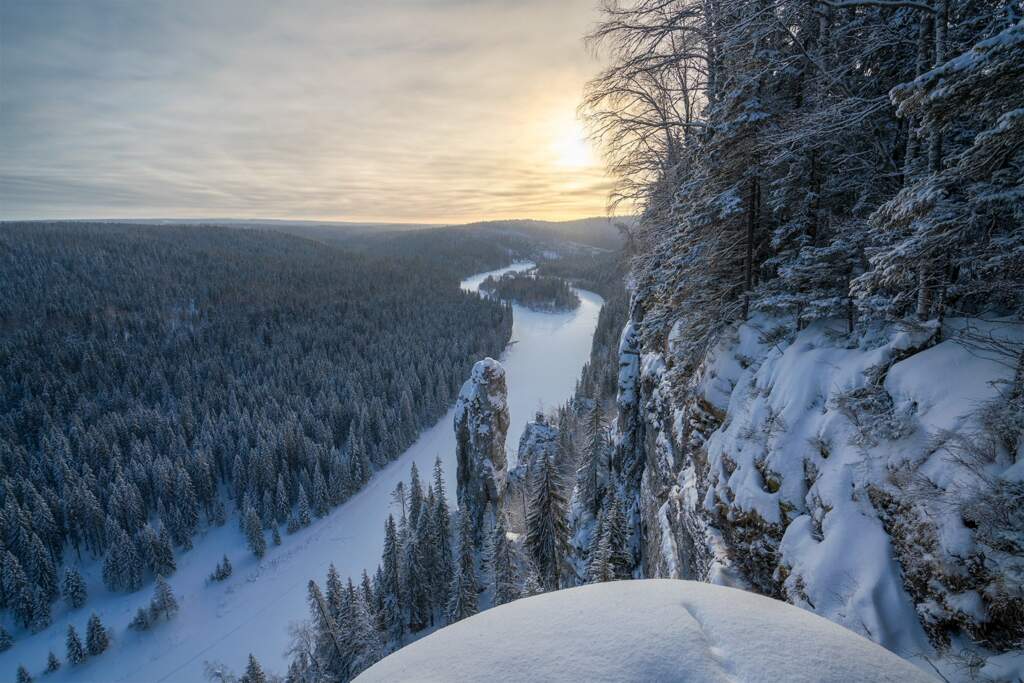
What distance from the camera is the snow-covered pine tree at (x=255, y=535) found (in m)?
39.6

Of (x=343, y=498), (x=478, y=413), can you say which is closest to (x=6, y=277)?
(x=343, y=498)

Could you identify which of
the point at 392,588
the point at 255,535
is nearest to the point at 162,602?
the point at 255,535

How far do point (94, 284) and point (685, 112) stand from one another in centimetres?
16939

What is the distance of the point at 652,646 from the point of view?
2.75 meters

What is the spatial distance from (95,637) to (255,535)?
38.2 ft

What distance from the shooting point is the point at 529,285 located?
13912 cm

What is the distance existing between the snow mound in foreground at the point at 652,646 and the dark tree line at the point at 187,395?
47.1 metres

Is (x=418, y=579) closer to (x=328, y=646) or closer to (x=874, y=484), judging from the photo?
(x=328, y=646)

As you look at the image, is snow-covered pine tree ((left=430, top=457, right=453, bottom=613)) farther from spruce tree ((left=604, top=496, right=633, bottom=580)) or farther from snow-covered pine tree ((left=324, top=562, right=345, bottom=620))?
spruce tree ((left=604, top=496, right=633, bottom=580))

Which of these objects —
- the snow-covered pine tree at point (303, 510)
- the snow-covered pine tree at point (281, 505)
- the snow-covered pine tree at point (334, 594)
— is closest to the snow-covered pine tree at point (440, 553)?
the snow-covered pine tree at point (334, 594)

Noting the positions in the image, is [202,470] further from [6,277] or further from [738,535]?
[6,277]

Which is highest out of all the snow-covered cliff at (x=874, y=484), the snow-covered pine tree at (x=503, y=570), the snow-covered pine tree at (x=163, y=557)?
the snow-covered cliff at (x=874, y=484)

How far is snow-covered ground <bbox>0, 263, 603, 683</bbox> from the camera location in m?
30.9

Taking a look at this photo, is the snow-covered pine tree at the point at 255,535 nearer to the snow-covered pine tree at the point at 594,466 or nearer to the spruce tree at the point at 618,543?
the snow-covered pine tree at the point at 594,466
